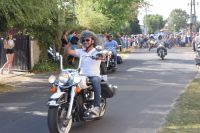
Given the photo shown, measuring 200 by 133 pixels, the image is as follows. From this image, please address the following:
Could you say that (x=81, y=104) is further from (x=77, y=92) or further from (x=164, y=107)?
(x=164, y=107)

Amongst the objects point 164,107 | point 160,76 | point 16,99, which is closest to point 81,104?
point 164,107

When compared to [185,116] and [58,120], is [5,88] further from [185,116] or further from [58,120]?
[58,120]

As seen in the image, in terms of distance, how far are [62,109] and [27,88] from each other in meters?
7.26

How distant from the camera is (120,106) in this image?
1068 centimetres

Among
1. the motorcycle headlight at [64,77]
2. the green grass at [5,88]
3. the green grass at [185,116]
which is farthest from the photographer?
the green grass at [5,88]

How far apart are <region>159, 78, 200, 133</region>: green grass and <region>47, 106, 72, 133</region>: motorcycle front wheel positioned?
1.61 meters

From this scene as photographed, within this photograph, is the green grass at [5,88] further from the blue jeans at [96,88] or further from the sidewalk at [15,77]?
the blue jeans at [96,88]

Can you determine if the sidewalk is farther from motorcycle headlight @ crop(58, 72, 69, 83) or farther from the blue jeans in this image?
motorcycle headlight @ crop(58, 72, 69, 83)

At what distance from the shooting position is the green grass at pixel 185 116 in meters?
8.08

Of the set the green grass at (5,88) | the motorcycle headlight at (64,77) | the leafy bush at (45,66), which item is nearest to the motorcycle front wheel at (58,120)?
the motorcycle headlight at (64,77)

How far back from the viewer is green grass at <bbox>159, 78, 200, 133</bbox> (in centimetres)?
808

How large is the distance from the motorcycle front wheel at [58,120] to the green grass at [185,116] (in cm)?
161

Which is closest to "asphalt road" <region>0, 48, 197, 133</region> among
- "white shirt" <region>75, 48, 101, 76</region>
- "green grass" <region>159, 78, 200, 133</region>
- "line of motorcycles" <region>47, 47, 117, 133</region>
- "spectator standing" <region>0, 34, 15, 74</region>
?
"green grass" <region>159, 78, 200, 133</region>

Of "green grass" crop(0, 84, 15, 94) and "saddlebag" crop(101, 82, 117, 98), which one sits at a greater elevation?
"saddlebag" crop(101, 82, 117, 98)
